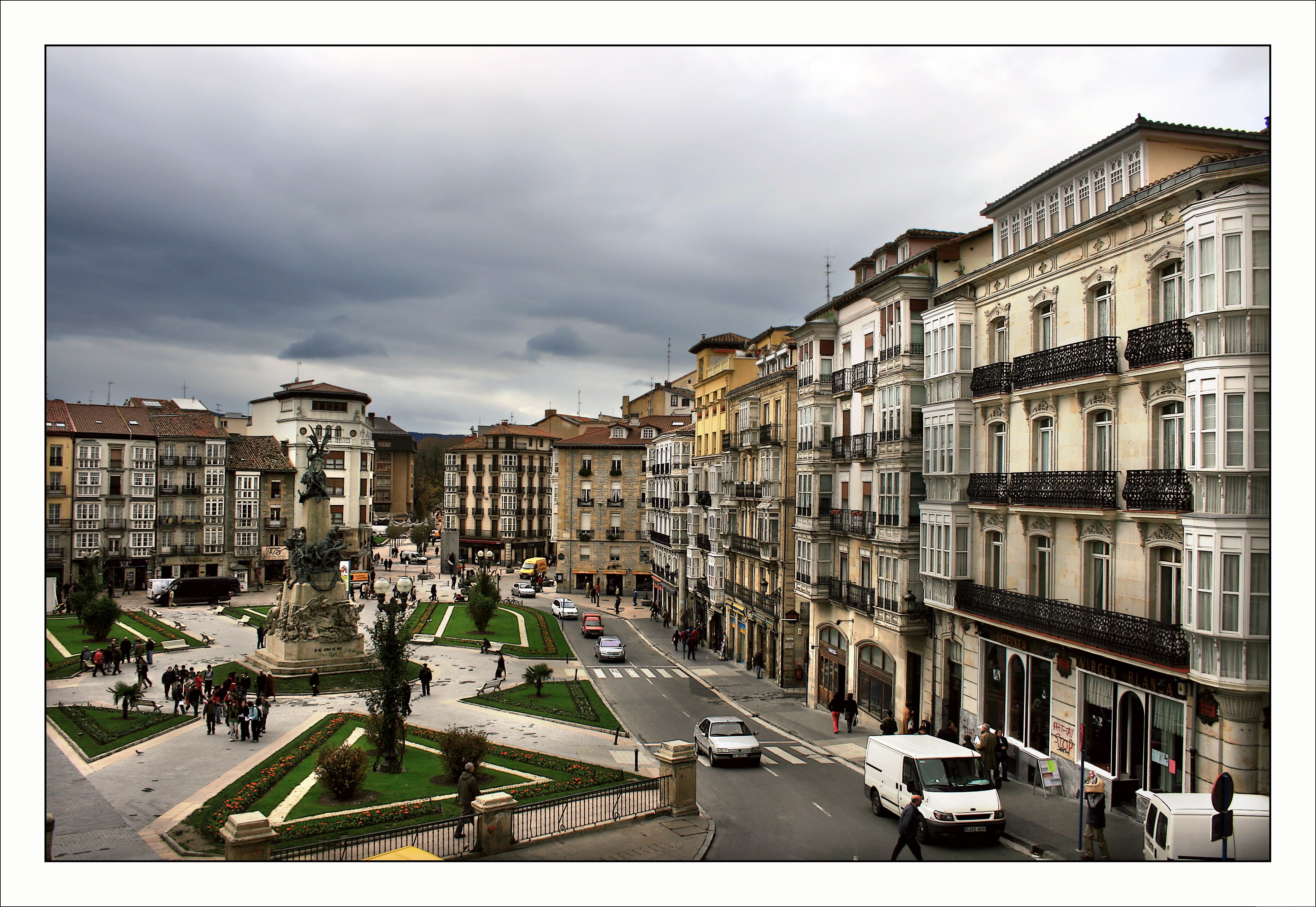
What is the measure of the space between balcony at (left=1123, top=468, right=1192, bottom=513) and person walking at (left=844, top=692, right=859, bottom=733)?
14.6 m

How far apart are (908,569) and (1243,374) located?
51.3 ft

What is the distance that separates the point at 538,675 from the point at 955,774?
21.0 metres

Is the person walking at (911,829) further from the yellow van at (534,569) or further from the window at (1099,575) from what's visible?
the yellow van at (534,569)

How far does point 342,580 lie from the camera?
44375 millimetres

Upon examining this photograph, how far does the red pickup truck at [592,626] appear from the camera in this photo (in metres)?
60.6

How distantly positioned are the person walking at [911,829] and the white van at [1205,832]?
4.27 metres

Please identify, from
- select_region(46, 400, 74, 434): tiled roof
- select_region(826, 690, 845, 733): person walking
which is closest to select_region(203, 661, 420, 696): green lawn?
Answer: select_region(826, 690, 845, 733): person walking

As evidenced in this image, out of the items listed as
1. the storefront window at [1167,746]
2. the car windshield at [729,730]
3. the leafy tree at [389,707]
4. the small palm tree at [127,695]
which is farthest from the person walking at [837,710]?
the small palm tree at [127,695]

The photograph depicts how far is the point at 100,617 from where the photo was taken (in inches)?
1859

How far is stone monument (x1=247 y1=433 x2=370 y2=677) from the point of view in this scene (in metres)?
41.2

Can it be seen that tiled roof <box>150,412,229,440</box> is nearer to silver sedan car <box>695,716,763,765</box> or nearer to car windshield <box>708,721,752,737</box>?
silver sedan car <box>695,716,763,765</box>

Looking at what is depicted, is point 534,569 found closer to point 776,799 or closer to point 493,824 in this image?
point 776,799

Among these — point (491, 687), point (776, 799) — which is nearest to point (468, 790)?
point (776, 799)

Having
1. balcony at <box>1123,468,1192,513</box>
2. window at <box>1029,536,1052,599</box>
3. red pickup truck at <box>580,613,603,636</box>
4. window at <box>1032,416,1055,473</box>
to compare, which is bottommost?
red pickup truck at <box>580,613,603,636</box>
